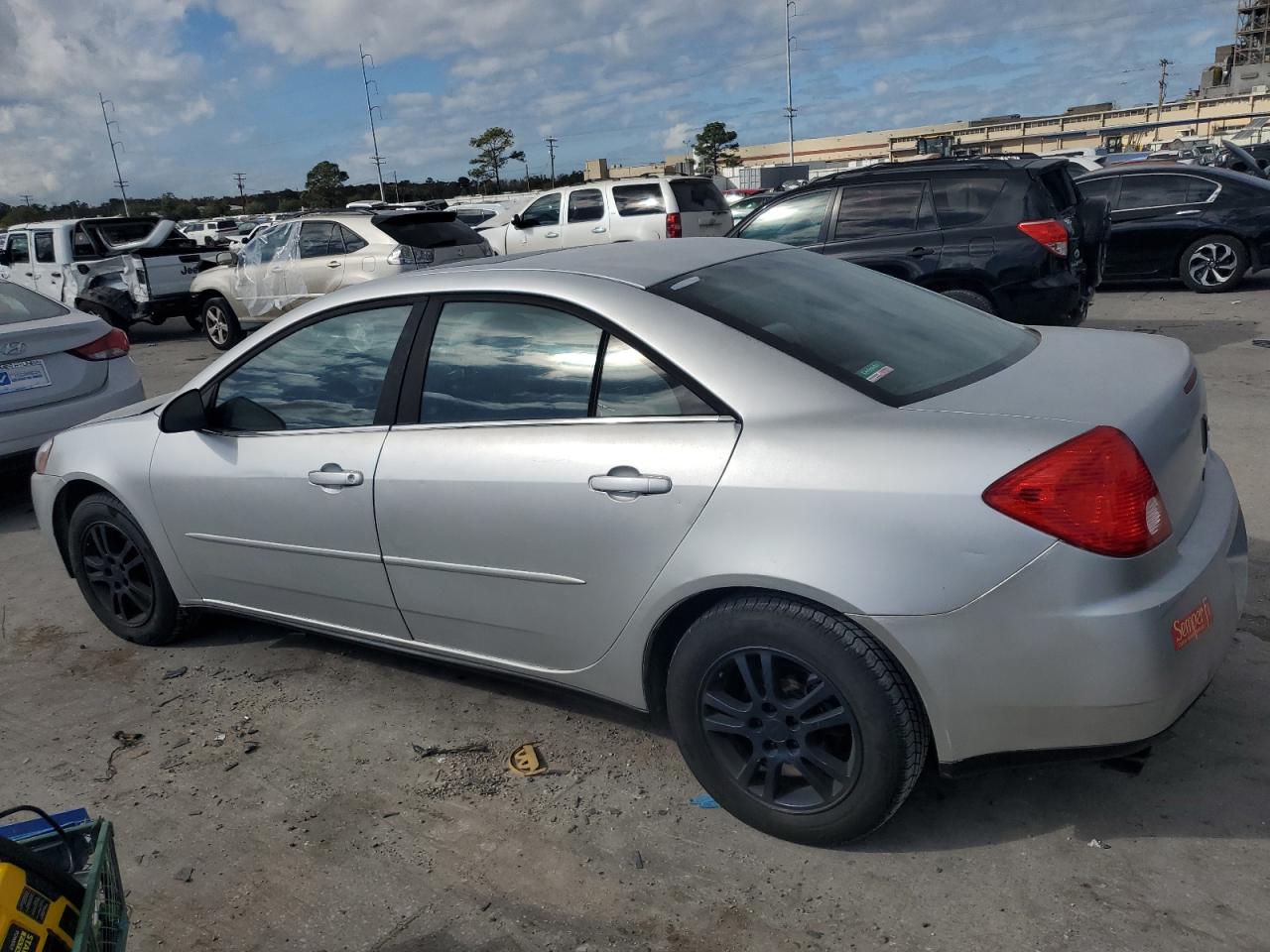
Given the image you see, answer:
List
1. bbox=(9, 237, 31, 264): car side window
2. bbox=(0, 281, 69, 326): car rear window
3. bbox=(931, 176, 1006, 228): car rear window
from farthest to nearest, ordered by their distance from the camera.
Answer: bbox=(9, 237, 31, 264): car side window, bbox=(931, 176, 1006, 228): car rear window, bbox=(0, 281, 69, 326): car rear window

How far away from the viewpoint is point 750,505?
257cm

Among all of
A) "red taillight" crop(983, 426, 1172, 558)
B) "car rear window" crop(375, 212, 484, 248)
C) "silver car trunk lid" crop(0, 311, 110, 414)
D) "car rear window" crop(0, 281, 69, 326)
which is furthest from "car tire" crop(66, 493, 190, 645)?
"car rear window" crop(375, 212, 484, 248)

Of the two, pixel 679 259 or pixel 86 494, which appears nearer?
pixel 679 259

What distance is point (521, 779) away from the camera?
3.24 meters

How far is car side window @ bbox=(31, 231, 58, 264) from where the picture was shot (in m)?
14.5

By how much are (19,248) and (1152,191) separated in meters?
15.6

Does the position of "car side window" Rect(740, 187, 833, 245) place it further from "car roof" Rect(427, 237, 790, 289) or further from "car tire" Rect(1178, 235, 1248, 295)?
"car tire" Rect(1178, 235, 1248, 295)

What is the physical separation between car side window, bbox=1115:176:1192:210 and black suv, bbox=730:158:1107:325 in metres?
4.05

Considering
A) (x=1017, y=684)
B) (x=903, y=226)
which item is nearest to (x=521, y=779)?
(x=1017, y=684)

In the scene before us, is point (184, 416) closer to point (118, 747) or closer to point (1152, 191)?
point (118, 747)

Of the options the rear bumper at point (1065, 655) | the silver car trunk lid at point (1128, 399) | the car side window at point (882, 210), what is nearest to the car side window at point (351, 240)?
the car side window at point (882, 210)

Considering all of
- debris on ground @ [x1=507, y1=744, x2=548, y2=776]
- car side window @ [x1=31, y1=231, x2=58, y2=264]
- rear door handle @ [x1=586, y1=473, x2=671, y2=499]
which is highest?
car side window @ [x1=31, y1=231, x2=58, y2=264]

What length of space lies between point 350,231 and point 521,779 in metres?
10.1

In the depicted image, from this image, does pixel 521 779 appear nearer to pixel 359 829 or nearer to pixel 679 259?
pixel 359 829
